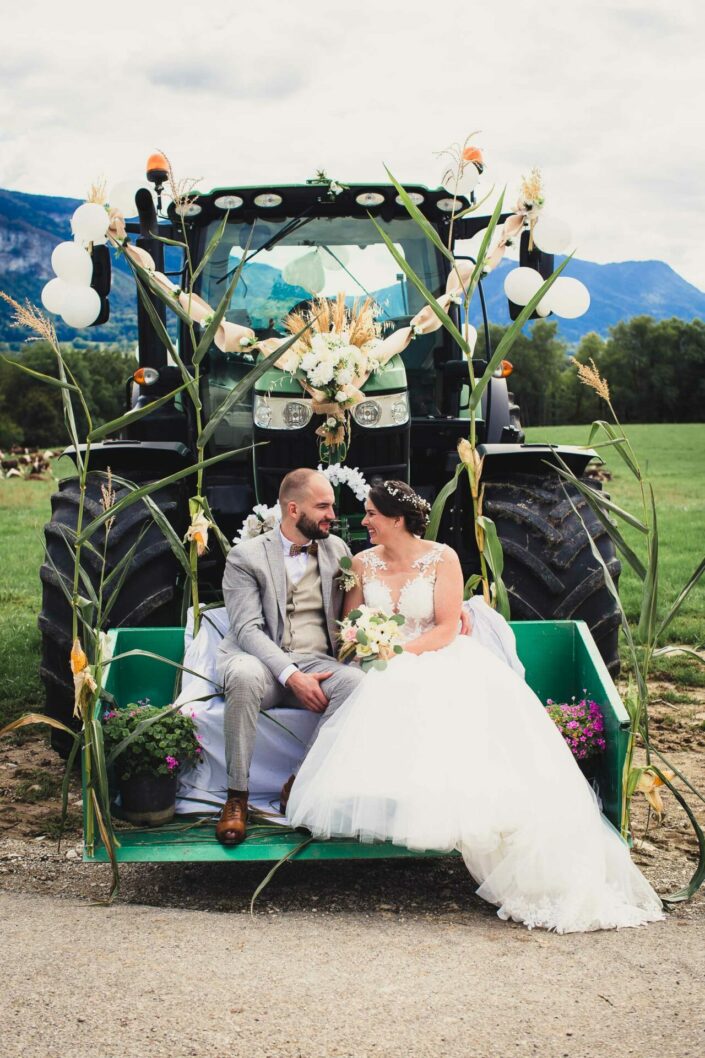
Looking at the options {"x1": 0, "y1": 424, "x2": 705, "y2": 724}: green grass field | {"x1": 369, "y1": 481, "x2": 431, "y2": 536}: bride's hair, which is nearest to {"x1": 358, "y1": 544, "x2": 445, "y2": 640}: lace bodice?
{"x1": 369, "y1": 481, "x2": 431, "y2": 536}: bride's hair

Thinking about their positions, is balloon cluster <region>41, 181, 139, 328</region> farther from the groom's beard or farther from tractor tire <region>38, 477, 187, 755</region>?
the groom's beard

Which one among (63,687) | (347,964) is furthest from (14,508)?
(347,964)

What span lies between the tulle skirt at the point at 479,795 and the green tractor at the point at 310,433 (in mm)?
1097

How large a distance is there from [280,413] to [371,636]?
131cm

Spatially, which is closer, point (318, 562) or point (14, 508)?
point (318, 562)

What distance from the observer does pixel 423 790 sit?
12.6 ft

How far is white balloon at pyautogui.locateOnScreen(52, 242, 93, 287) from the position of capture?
5.32 m

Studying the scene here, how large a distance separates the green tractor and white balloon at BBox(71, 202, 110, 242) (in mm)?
331

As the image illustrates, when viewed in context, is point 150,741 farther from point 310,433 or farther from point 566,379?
point 566,379

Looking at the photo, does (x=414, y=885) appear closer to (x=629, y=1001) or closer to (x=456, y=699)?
(x=456, y=699)

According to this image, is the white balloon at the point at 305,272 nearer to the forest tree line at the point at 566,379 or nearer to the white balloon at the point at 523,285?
the white balloon at the point at 523,285

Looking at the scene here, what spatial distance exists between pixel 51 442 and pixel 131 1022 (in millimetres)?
30008

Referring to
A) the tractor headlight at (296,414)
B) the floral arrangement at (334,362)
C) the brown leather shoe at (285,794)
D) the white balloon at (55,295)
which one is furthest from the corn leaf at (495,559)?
the white balloon at (55,295)

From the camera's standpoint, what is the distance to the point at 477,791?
3877mm
